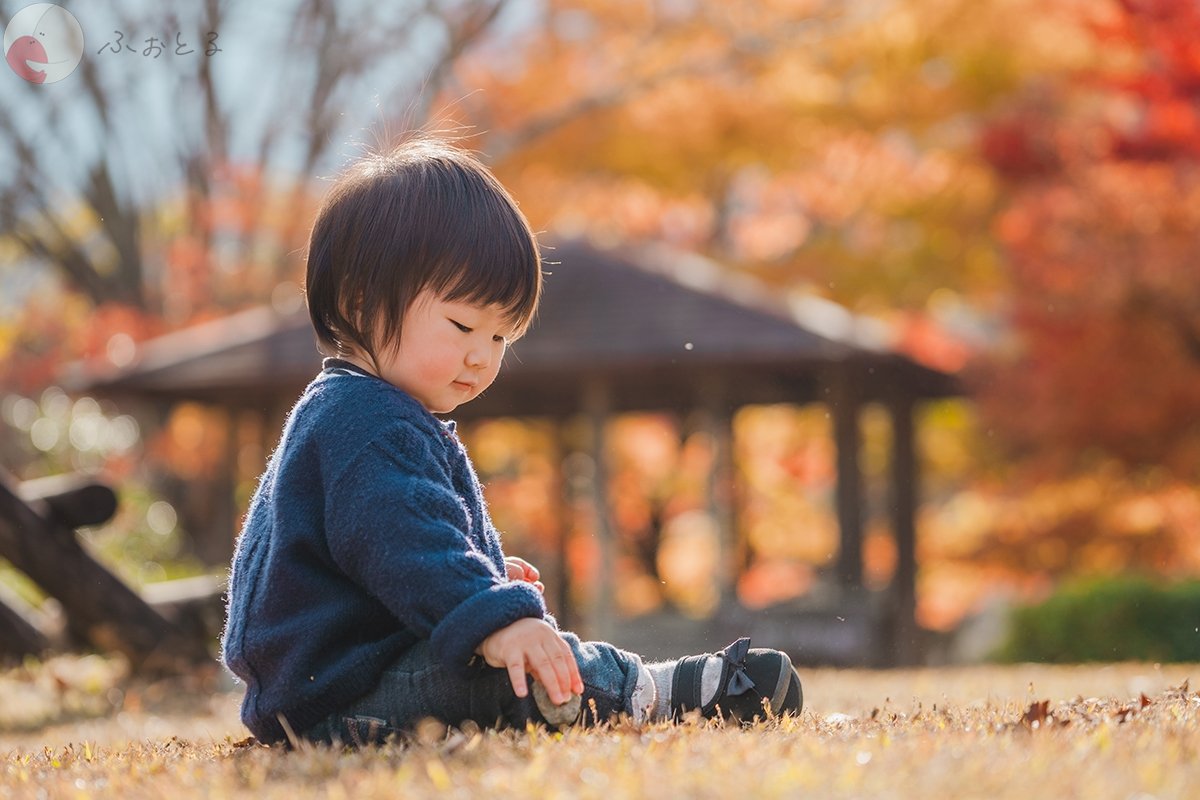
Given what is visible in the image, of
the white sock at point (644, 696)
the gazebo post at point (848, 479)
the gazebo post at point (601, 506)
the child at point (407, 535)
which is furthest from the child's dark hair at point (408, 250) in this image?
the gazebo post at point (848, 479)

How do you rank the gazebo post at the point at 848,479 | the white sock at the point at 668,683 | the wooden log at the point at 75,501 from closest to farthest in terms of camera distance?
the white sock at the point at 668,683 → the wooden log at the point at 75,501 → the gazebo post at the point at 848,479

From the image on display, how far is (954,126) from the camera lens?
14.5 m

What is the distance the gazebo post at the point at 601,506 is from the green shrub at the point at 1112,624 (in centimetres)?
307

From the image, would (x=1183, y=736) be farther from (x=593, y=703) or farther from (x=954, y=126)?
(x=954, y=126)

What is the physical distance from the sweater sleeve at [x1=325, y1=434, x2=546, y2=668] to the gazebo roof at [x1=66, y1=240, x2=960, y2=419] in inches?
330

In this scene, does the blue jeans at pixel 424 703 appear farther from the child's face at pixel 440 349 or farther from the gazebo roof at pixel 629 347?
the gazebo roof at pixel 629 347

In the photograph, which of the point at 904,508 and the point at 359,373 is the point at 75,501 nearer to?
the point at 359,373

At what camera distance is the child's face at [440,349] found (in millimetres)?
2789

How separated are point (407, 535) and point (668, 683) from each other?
707 mm

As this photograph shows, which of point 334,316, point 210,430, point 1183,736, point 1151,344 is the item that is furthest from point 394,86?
point 1183,736

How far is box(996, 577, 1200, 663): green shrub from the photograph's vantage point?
9992 mm

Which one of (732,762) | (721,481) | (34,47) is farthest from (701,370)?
(732,762)

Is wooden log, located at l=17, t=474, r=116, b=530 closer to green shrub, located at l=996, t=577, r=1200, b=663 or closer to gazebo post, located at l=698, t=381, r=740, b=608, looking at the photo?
gazebo post, located at l=698, t=381, r=740, b=608

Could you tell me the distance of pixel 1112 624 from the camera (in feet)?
33.6
